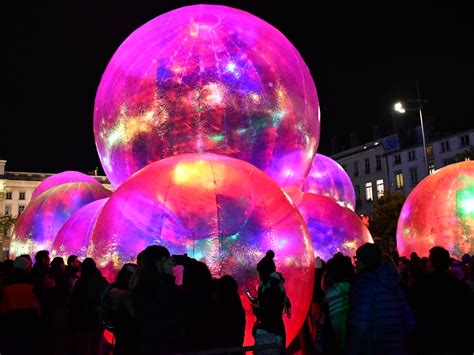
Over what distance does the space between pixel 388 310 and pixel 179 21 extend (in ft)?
17.5

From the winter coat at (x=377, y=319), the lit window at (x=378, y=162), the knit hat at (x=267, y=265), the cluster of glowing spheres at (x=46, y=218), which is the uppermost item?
the lit window at (x=378, y=162)

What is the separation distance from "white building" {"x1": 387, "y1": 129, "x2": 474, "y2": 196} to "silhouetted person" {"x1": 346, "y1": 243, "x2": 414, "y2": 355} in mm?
46015

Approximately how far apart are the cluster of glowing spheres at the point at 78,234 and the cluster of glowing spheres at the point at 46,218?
5.47 ft

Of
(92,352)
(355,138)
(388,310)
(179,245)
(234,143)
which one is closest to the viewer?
(388,310)

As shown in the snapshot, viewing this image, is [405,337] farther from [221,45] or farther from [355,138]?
[355,138]

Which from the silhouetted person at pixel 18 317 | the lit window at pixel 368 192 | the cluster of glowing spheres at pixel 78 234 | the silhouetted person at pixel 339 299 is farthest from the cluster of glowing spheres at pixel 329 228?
the lit window at pixel 368 192

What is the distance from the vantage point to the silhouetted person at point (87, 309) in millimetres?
5664

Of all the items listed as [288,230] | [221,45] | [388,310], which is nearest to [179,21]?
[221,45]

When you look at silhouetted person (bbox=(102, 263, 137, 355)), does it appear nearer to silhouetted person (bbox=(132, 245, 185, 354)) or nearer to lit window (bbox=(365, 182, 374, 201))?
silhouetted person (bbox=(132, 245, 185, 354))

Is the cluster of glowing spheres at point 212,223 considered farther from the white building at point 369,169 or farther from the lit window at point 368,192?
the lit window at point 368,192

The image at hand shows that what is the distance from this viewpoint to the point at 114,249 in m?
5.52

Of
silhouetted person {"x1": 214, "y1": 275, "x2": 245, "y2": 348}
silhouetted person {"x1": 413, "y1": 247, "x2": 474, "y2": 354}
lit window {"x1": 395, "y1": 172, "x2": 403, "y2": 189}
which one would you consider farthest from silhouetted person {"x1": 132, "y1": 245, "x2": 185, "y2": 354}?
lit window {"x1": 395, "y1": 172, "x2": 403, "y2": 189}

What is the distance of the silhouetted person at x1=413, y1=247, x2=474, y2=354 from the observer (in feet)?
14.2

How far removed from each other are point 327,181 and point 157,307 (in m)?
9.94
